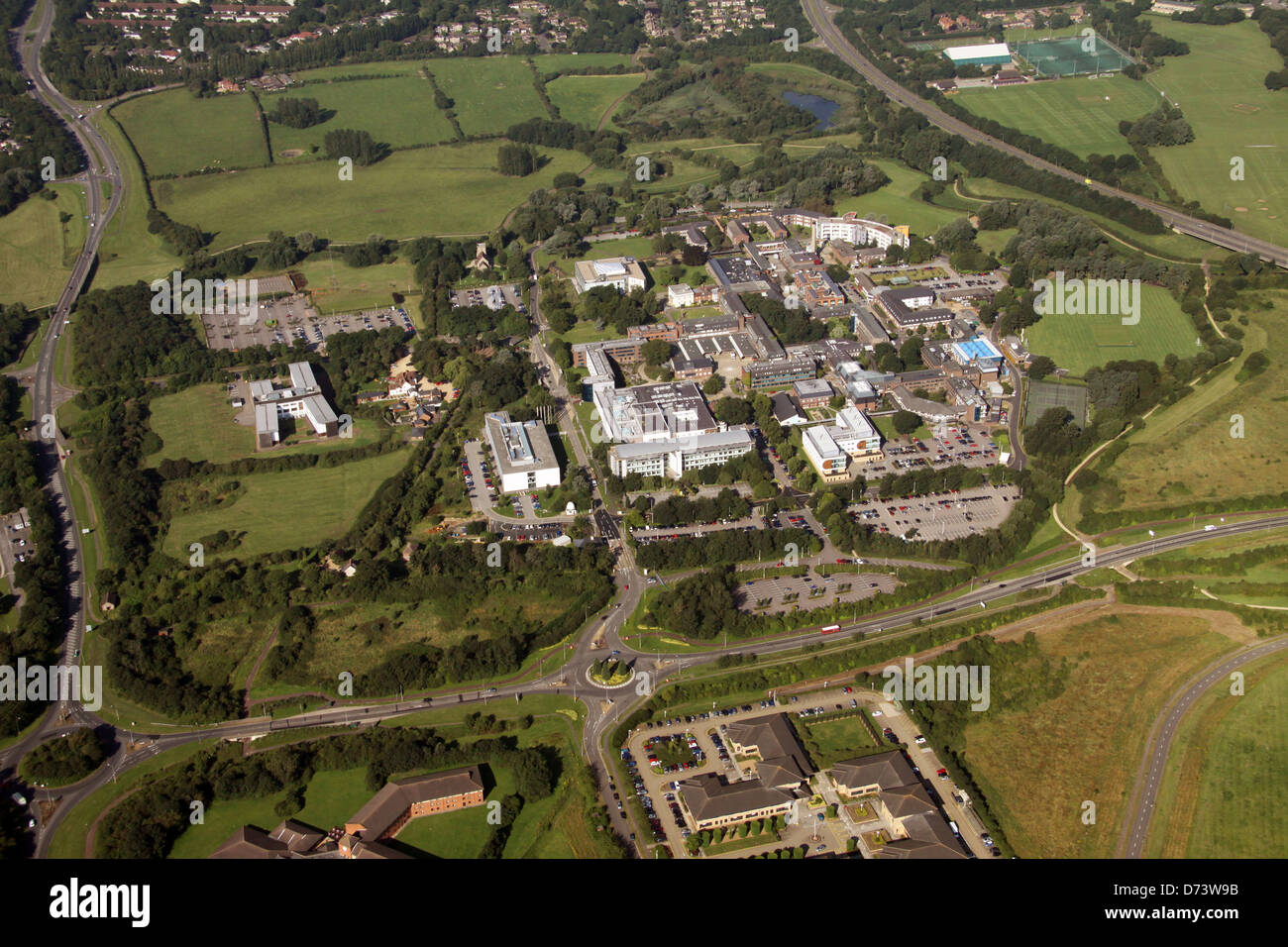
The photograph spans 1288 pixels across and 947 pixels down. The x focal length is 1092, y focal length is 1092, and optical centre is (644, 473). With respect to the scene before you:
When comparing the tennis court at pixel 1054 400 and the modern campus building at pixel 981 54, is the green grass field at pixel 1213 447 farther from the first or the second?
the modern campus building at pixel 981 54

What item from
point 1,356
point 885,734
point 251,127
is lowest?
point 885,734

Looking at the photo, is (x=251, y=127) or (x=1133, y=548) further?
(x=251, y=127)

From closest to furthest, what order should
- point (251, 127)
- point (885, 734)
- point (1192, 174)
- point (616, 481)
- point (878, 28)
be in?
point (885, 734) < point (616, 481) < point (1192, 174) < point (251, 127) < point (878, 28)

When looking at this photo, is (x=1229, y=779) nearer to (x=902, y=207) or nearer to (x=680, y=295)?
(x=680, y=295)

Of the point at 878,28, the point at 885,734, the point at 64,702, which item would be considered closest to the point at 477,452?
the point at 64,702

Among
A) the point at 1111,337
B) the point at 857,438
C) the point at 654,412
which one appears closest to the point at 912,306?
the point at 1111,337

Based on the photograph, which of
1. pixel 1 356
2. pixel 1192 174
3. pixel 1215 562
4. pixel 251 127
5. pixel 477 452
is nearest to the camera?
pixel 1215 562

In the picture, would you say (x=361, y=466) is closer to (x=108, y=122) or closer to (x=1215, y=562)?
(x=1215, y=562)

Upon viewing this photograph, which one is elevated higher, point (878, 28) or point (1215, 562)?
point (878, 28)

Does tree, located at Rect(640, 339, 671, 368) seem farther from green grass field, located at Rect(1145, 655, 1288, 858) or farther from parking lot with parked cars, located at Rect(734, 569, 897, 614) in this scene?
green grass field, located at Rect(1145, 655, 1288, 858)
